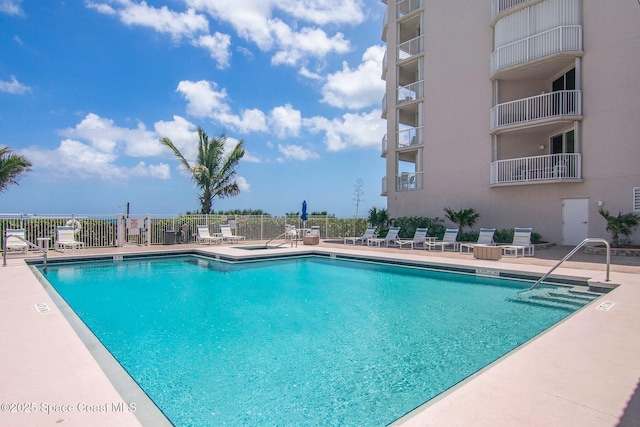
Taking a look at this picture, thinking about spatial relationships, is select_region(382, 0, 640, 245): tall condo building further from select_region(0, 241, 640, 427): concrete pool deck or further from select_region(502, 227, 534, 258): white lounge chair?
select_region(0, 241, 640, 427): concrete pool deck

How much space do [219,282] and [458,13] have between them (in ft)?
59.9

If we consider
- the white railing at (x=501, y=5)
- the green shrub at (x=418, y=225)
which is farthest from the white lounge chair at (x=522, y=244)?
the white railing at (x=501, y=5)

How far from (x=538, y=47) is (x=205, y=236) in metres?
17.0

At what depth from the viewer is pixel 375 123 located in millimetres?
25344

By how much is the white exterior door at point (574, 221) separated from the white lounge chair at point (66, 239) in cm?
1947

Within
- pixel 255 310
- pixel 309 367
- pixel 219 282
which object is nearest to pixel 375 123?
pixel 219 282

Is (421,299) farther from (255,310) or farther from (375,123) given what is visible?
(375,123)

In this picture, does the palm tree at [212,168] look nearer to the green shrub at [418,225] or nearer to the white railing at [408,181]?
the white railing at [408,181]

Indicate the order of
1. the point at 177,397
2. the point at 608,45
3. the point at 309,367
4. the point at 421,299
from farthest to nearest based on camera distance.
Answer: the point at 608,45 → the point at 421,299 → the point at 309,367 → the point at 177,397

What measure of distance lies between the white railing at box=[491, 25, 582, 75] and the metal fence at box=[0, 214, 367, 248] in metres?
12.5

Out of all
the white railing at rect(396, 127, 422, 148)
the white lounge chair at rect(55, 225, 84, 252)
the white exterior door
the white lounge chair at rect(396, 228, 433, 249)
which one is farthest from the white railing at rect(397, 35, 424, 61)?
the white lounge chair at rect(55, 225, 84, 252)

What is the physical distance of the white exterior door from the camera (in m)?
14.1

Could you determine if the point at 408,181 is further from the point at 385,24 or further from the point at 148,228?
the point at 148,228

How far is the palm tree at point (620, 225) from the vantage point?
12.1 metres
